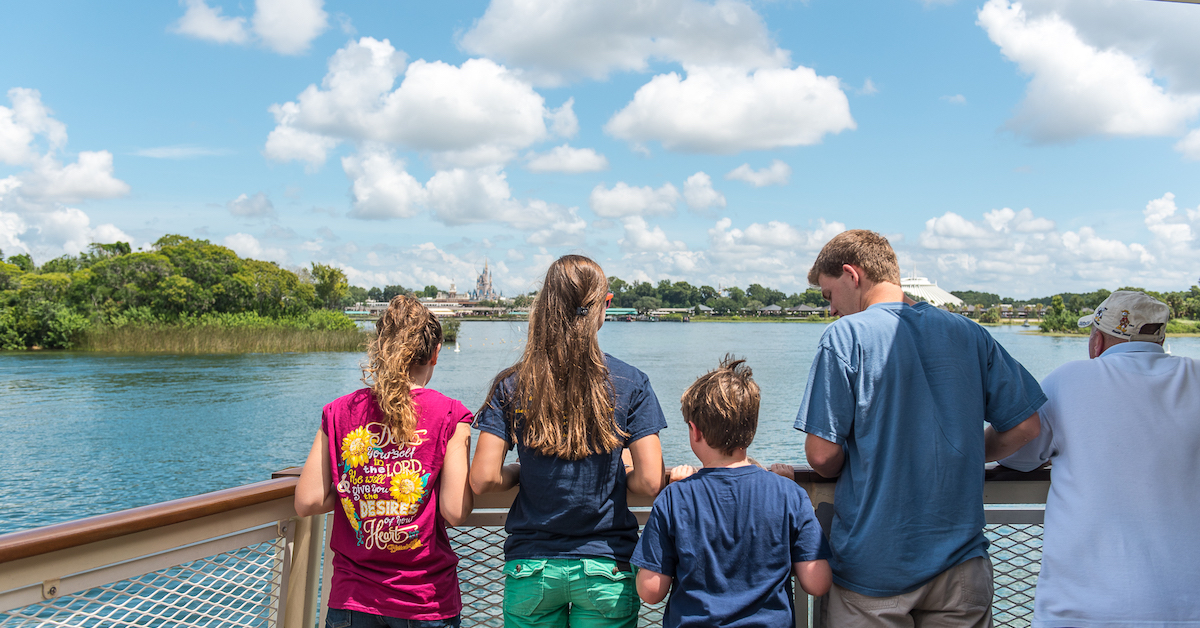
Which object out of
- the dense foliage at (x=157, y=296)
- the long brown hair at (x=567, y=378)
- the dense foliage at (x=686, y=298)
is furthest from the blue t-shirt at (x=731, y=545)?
the dense foliage at (x=686, y=298)

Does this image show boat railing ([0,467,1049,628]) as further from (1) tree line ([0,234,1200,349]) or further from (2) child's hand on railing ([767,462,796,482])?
(1) tree line ([0,234,1200,349])

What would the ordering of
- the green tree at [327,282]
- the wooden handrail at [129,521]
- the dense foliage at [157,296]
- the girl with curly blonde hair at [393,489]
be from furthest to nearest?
the green tree at [327,282], the dense foliage at [157,296], the girl with curly blonde hair at [393,489], the wooden handrail at [129,521]

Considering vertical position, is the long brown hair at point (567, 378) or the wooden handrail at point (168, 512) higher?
the long brown hair at point (567, 378)

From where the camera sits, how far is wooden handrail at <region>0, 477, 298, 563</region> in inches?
58.7

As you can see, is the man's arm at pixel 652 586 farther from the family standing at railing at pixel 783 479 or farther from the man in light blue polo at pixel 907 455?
the man in light blue polo at pixel 907 455

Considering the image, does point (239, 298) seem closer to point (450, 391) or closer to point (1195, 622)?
point (450, 391)

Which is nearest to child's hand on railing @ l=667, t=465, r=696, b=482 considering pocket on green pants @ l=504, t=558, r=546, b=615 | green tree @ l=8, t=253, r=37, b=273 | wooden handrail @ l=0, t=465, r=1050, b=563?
wooden handrail @ l=0, t=465, r=1050, b=563

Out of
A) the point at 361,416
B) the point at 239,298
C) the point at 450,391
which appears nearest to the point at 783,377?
the point at 450,391

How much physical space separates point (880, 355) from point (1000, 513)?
0.86m

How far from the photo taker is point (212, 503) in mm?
1839

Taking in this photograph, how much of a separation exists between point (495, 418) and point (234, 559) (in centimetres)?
83

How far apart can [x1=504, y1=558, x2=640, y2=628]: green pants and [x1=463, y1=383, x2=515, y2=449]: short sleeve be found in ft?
1.07

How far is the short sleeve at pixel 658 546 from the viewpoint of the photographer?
173 centimetres

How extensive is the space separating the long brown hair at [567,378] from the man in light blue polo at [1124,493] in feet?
3.74
